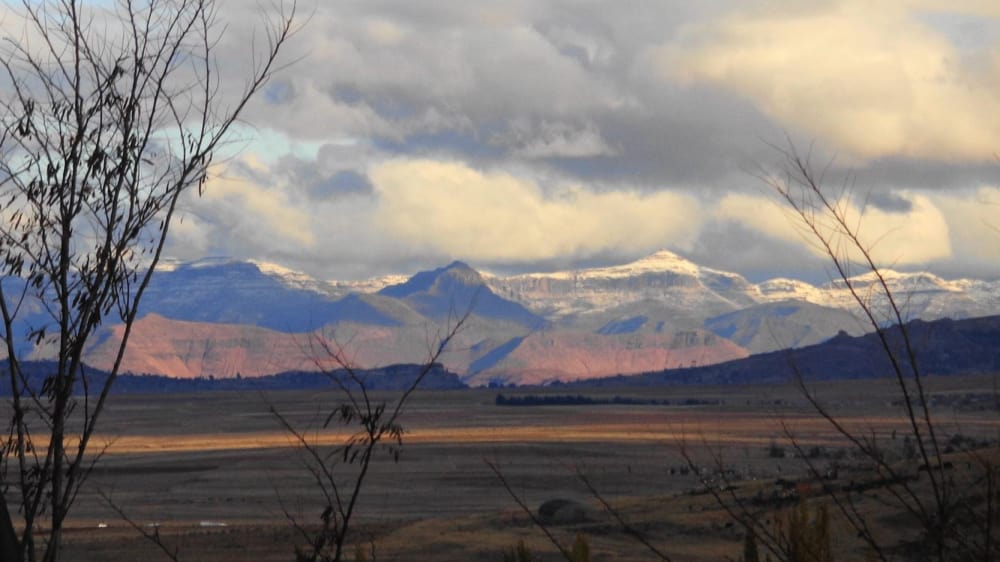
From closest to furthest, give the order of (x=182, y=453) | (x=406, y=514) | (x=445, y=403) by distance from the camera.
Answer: (x=406, y=514), (x=182, y=453), (x=445, y=403)

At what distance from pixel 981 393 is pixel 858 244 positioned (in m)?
142

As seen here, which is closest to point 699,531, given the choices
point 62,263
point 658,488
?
point 658,488

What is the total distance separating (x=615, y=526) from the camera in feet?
123

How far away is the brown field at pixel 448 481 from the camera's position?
35344mm

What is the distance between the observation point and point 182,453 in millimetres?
87500

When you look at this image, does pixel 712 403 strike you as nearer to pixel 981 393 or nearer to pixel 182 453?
pixel 981 393

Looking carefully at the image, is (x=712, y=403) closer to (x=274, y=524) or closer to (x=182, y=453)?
(x=182, y=453)

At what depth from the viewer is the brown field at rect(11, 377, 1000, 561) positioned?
35344 mm

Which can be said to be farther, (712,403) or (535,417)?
(712,403)

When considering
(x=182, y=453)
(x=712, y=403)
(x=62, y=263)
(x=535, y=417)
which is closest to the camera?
(x=62, y=263)

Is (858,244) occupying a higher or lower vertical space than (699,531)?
higher

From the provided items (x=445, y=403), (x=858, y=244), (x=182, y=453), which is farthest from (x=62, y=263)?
(x=445, y=403)

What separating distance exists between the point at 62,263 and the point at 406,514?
40.5m

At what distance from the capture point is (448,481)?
2436 inches
